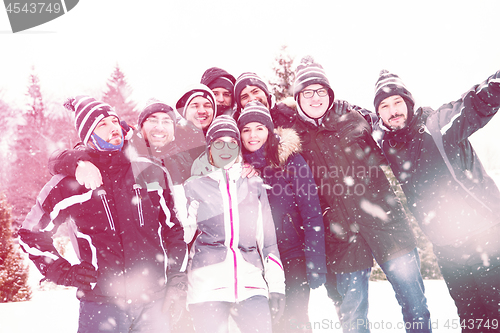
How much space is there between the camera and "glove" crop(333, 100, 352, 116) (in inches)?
139

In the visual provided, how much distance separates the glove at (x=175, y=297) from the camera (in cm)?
300

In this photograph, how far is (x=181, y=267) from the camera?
9.78 ft

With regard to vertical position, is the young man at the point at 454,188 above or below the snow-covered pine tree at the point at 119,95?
below

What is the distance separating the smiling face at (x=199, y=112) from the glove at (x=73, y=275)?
1886 mm

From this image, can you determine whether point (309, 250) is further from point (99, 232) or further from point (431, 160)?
point (99, 232)

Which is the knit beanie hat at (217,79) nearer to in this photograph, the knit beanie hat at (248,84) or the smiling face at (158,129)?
the knit beanie hat at (248,84)

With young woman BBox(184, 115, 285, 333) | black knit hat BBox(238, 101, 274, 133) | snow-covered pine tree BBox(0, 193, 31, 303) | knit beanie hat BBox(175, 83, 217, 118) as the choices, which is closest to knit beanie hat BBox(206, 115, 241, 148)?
young woman BBox(184, 115, 285, 333)

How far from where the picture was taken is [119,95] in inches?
947

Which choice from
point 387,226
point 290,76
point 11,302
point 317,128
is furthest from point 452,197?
point 290,76

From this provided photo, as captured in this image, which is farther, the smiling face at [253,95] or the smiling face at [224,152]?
the smiling face at [253,95]

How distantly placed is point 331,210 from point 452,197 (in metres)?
1.17

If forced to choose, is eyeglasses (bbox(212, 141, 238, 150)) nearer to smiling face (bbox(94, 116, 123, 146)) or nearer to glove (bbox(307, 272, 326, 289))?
smiling face (bbox(94, 116, 123, 146))

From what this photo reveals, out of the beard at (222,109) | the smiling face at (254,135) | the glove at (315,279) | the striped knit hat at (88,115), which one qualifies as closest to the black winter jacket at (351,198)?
the glove at (315,279)

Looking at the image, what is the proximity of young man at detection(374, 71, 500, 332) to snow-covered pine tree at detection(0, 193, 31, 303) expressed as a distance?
8493 millimetres
